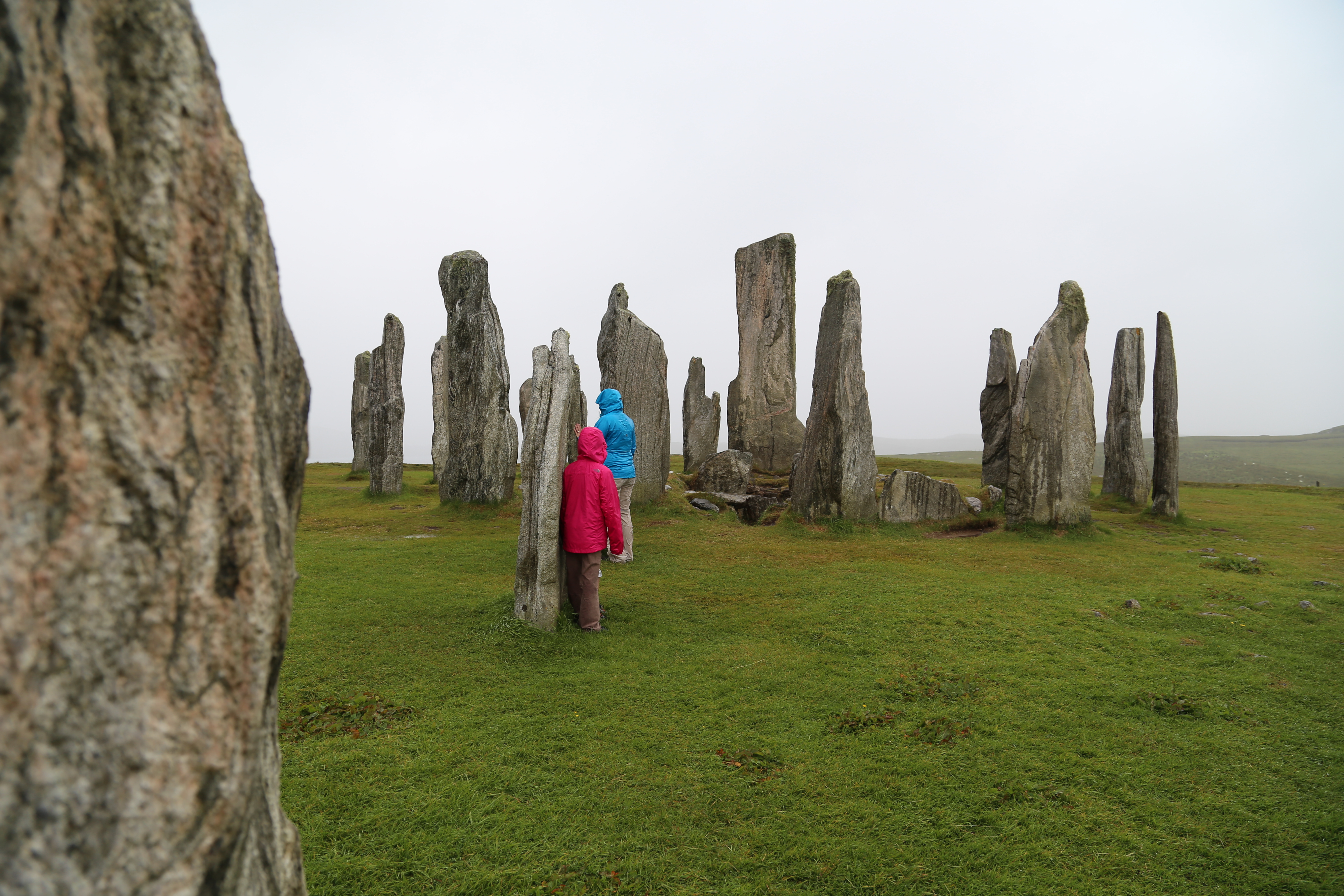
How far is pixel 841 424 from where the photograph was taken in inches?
424

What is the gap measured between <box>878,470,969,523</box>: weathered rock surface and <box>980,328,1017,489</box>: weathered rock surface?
3.91 meters

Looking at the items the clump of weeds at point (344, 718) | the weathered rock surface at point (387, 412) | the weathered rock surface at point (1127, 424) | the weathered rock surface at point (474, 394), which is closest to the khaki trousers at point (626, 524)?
the weathered rock surface at point (474, 394)

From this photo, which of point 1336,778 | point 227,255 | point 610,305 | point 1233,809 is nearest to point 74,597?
point 227,255

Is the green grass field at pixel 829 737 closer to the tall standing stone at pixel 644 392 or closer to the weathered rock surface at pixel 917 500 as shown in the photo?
the weathered rock surface at pixel 917 500

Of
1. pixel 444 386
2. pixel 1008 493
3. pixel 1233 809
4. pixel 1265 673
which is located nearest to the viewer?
pixel 1233 809

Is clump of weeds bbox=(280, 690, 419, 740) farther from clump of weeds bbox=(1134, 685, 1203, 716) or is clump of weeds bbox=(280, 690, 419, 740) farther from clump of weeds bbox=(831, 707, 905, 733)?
clump of weeds bbox=(1134, 685, 1203, 716)

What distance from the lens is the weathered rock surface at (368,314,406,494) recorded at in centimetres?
1490

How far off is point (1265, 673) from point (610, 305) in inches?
423

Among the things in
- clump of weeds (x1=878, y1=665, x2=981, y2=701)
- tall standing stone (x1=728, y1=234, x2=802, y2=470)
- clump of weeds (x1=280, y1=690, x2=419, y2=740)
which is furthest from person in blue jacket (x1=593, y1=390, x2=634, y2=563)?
tall standing stone (x1=728, y1=234, x2=802, y2=470)

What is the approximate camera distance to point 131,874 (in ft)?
3.80

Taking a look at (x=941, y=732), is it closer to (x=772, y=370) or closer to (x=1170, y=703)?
(x=1170, y=703)

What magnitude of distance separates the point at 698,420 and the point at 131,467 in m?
20.2

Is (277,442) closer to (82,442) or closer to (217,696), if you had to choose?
(82,442)

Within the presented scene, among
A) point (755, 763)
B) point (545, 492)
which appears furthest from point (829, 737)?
point (545, 492)
